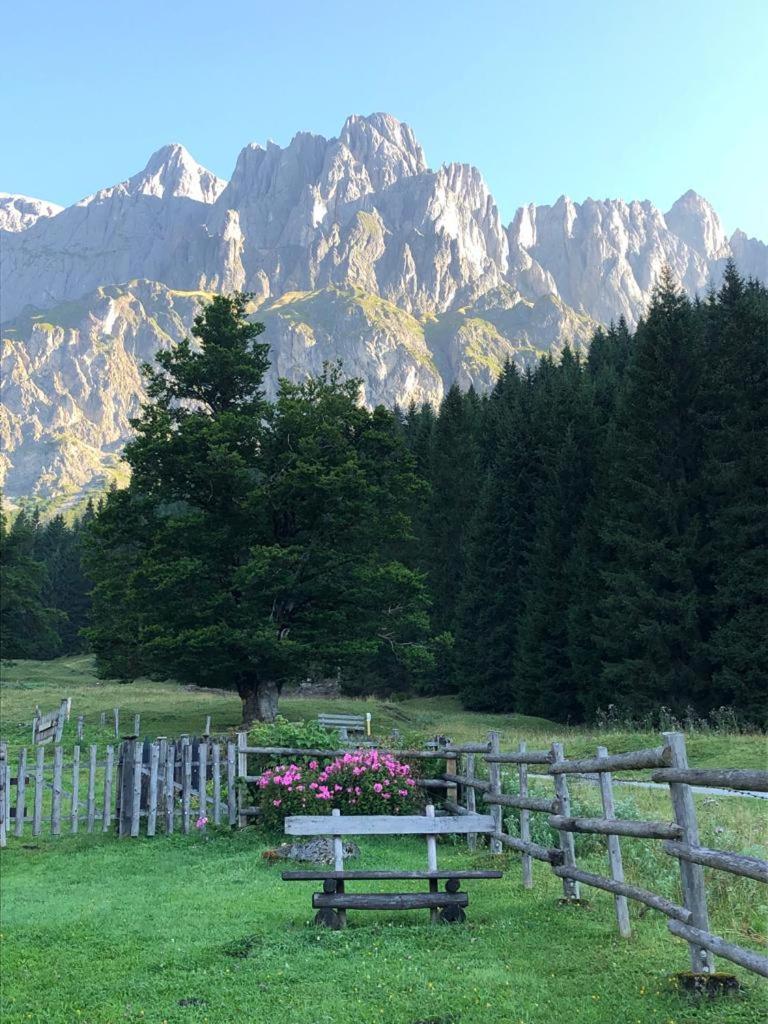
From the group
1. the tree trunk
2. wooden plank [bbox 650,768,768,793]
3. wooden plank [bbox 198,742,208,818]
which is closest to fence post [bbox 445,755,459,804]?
wooden plank [bbox 198,742,208,818]

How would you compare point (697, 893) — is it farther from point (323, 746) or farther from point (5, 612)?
point (5, 612)

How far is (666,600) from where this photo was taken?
110ft

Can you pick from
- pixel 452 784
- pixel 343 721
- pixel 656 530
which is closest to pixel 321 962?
pixel 452 784

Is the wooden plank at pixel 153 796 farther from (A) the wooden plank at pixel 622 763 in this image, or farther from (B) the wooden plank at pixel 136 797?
(A) the wooden plank at pixel 622 763

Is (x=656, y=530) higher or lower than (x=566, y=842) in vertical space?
higher

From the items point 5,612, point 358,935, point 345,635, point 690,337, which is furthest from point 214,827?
point 5,612

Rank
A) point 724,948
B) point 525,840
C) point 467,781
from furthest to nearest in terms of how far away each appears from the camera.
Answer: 1. point 467,781
2. point 525,840
3. point 724,948

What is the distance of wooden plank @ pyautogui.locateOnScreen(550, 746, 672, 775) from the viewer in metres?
6.50

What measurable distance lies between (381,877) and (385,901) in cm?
27

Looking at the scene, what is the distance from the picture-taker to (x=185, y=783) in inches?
590

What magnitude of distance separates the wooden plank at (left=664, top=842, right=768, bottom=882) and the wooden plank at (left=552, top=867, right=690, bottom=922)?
1.42ft

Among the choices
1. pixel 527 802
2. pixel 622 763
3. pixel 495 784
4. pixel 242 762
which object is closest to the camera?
pixel 622 763

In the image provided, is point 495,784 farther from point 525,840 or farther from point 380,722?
point 380,722

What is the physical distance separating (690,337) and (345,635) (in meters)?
21.3
